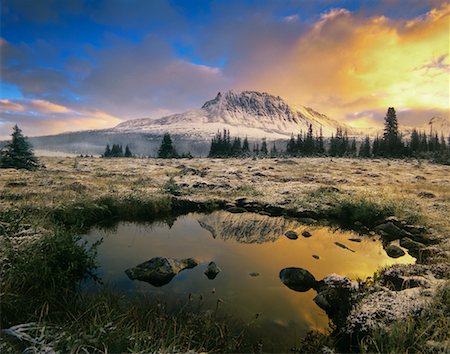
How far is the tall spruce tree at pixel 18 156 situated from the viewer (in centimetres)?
3903

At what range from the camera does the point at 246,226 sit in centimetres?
1848

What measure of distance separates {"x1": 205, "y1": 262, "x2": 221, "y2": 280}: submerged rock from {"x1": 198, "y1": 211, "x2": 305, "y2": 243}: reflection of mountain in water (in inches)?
163

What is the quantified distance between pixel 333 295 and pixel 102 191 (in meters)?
18.9

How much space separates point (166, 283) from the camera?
10641 mm

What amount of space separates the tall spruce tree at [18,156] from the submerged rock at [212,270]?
120 feet

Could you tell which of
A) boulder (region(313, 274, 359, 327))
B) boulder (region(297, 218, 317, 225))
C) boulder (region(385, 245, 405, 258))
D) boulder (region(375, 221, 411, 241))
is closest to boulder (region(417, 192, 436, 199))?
boulder (region(375, 221, 411, 241))

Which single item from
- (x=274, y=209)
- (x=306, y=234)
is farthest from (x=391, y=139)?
(x=306, y=234)

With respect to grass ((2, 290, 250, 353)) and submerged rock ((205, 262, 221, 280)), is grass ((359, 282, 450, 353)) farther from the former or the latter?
submerged rock ((205, 262, 221, 280))

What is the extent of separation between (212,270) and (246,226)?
275 inches

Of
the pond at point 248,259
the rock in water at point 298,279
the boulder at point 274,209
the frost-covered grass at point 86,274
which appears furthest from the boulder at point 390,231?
the rock in water at point 298,279

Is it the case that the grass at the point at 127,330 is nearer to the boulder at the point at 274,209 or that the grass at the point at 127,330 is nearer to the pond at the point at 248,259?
the pond at the point at 248,259

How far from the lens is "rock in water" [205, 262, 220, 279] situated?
1154 cm

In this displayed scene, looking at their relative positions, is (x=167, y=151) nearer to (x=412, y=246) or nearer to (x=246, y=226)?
(x=246, y=226)

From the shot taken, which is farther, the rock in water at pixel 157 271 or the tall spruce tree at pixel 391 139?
the tall spruce tree at pixel 391 139
